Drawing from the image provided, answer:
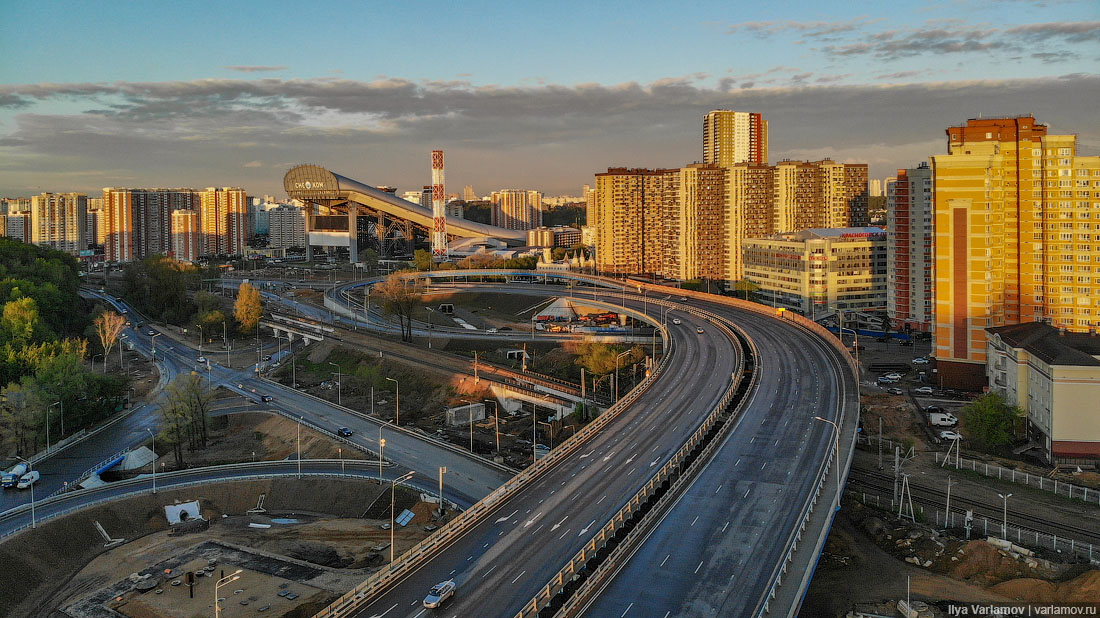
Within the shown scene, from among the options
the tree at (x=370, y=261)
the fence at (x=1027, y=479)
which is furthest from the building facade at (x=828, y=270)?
the tree at (x=370, y=261)

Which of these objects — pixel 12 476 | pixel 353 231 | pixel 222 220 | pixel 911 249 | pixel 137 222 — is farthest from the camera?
pixel 222 220

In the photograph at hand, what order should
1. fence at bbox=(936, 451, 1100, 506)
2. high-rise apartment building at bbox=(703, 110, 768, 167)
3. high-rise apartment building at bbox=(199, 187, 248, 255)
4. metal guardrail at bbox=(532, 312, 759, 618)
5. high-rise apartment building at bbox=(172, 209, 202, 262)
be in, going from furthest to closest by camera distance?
high-rise apartment building at bbox=(199, 187, 248, 255) → high-rise apartment building at bbox=(172, 209, 202, 262) → high-rise apartment building at bbox=(703, 110, 768, 167) → fence at bbox=(936, 451, 1100, 506) → metal guardrail at bbox=(532, 312, 759, 618)

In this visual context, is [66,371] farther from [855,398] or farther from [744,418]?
[855,398]

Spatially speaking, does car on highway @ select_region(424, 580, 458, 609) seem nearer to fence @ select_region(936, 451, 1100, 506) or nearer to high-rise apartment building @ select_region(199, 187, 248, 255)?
fence @ select_region(936, 451, 1100, 506)

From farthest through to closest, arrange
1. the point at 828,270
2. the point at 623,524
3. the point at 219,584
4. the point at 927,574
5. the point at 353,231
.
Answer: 1. the point at 353,231
2. the point at 828,270
3. the point at 219,584
4. the point at 927,574
5. the point at 623,524

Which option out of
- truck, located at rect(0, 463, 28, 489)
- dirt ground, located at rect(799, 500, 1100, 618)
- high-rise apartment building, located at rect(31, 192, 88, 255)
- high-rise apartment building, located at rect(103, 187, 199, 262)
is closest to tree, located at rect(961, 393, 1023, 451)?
dirt ground, located at rect(799, 500, 1100, 618)

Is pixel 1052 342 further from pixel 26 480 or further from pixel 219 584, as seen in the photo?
pixel 26 480

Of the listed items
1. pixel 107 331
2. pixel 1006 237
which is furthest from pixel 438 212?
pixel 1006 237
